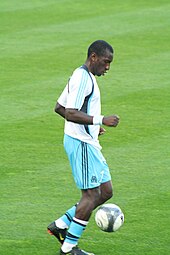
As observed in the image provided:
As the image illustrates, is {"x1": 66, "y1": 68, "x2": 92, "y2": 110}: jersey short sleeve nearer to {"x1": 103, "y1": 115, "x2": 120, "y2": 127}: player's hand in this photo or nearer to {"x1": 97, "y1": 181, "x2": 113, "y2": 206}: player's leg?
{"x1": 103, "y1": 115, "x2": 120, "y2": 127}: player's hand

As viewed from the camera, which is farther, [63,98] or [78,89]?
[63,98]

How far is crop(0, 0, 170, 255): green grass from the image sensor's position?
29.6 ft

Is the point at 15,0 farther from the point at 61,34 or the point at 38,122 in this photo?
the point at 38,122

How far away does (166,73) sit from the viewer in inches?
631

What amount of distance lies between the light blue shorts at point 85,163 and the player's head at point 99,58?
68cm

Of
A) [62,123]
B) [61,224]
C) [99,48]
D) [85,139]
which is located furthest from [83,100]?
[62,123]

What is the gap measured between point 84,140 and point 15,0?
1578 cm

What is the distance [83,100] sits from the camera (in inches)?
318

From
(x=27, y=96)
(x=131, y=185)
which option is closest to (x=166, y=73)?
(x=27, y=96)

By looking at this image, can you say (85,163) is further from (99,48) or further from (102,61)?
(99,48)

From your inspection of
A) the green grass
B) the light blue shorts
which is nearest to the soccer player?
the light blue shorts

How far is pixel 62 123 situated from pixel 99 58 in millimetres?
5084

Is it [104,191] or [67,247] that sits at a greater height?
[104,191]

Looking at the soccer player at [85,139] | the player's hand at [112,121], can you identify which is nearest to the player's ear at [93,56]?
the soccer player at [85,139]
